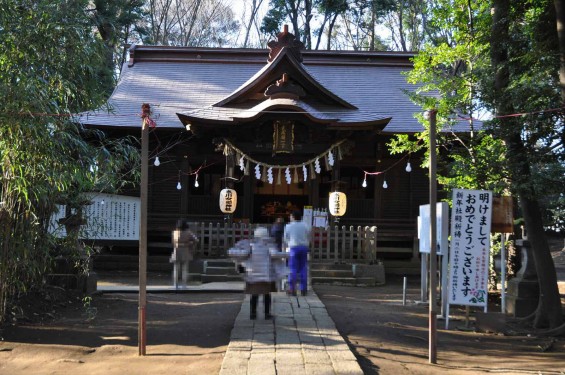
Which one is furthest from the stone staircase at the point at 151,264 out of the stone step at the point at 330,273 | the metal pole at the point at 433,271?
the metal pole at the point at 433,271

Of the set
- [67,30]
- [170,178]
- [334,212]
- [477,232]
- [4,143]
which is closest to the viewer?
[4,143]

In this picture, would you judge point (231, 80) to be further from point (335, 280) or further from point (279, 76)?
point (335, 280)

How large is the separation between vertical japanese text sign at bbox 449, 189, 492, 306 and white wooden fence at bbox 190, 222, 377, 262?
489 centimetres

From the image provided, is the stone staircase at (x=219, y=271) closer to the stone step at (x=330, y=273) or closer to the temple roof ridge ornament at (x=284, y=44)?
the stone step at (x=330, y=273)

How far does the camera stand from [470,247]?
305 inches

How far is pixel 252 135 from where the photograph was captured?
1392 centimetres

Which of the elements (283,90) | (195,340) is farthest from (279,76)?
(195,340)

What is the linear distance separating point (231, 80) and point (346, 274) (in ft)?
30.1

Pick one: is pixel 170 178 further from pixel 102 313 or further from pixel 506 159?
pixel 506 159

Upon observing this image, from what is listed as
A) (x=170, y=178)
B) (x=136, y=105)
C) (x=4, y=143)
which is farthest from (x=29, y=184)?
(x=136, y=105)

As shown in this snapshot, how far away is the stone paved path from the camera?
4977 millimetres

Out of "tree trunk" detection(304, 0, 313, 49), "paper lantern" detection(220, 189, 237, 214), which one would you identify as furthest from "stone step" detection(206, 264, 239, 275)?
"tree trunk" detection(304, 0, 313, 49)

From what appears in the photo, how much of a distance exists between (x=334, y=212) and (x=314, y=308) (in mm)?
5425

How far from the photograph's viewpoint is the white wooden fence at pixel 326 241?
12727 millimetres
